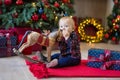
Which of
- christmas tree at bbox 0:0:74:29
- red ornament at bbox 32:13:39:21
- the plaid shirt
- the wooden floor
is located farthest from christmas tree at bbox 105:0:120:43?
the wooden floor

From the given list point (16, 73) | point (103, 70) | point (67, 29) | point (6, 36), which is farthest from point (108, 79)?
point (6, 36)

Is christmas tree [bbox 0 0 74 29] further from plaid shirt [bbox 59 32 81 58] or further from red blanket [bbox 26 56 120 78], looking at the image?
red blanket [bbox 26 56 120 78]

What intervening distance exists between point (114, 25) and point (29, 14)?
5.31 ft

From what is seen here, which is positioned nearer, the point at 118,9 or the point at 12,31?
the point at 12,31

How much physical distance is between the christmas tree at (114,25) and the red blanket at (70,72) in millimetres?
1899

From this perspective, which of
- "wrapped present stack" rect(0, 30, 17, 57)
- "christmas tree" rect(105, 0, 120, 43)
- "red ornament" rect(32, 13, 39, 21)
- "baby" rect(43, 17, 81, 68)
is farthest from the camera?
"christmas tree" rect(105, 0, 120, 43)

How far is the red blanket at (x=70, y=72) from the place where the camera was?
224 centimetres

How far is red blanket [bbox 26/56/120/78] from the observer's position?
224 centimetres

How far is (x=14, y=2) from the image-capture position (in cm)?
352

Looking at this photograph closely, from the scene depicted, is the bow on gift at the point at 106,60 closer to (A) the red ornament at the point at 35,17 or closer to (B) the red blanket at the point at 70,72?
(B) the red blanket at the point at 70,72

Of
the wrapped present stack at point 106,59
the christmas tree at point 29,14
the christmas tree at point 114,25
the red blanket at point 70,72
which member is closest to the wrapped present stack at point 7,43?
the christmas tree at point 29,14

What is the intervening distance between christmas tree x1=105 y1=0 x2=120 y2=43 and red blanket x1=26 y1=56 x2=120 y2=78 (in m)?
1.90

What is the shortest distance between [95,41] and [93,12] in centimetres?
72

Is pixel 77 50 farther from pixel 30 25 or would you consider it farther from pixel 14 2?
pixel 14 2
